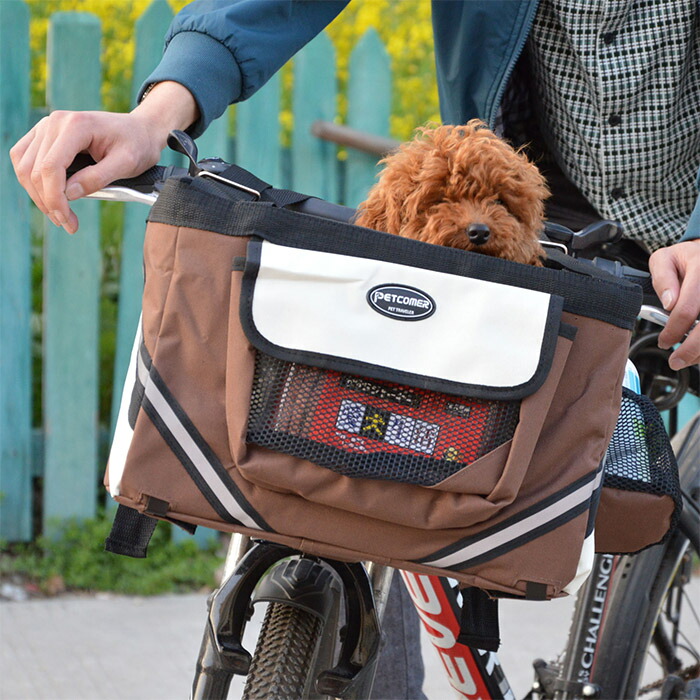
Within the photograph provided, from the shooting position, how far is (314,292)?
3.76 feet

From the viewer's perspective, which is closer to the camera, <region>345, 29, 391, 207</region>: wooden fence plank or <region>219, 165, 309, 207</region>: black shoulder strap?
<region>219, 165, 309, 207</region>: black shoulder strap

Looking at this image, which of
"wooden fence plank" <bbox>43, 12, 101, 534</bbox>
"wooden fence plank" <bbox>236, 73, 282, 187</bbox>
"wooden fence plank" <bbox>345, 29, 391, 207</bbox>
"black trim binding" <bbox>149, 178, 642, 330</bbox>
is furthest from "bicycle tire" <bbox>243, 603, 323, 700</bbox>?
"wooden fence plank" <bbox>345, 29, 391, 207</bbox>

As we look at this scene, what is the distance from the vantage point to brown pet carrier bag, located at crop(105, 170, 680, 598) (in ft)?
3.76

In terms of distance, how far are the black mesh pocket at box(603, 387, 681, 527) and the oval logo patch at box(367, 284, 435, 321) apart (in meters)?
0.40

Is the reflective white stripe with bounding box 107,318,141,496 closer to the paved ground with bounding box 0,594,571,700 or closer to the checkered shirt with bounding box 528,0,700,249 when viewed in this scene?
the checkered shirt with bounding box 528,0,700,249

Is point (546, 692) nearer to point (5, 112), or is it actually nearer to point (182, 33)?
point (182, 33)

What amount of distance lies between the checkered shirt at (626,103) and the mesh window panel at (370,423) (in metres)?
0.86

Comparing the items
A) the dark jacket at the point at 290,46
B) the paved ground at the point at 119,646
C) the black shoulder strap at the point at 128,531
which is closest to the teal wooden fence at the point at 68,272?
the paved ground at the point at 119,646

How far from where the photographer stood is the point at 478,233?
4.48 feet

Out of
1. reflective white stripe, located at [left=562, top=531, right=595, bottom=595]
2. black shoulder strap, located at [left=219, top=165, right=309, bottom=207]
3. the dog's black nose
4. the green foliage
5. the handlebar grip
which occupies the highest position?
black shoulder strap, located at [left=219, top=165, right=309, bottom=207]

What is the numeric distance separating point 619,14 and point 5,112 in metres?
2.55

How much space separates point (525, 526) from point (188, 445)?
0.43m

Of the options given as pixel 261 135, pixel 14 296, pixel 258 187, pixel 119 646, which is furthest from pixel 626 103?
pixel 14 296

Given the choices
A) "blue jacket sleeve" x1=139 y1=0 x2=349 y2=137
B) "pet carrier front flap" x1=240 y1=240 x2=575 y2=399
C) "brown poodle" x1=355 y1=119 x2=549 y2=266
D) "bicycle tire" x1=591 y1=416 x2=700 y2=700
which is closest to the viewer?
"pet carrier front flap" x1=240 y1=240 x2=575 y2=399
